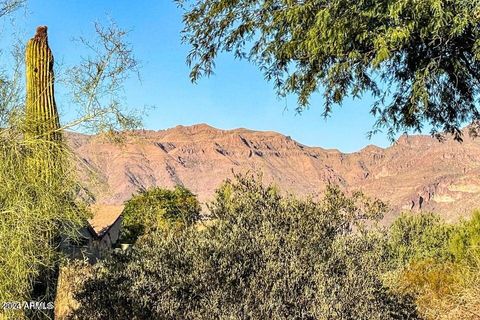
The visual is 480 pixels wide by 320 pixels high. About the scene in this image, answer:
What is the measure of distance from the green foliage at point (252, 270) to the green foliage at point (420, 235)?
68.3ft

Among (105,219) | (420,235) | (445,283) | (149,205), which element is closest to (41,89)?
(445,283)

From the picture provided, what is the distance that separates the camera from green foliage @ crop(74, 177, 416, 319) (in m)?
6.70

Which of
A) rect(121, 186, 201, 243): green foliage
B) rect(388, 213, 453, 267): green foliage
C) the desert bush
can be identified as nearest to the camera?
the desert bush

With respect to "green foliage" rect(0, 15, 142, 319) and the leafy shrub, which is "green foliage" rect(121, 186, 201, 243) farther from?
"green foliage" rect(0, 15, 142, 319)

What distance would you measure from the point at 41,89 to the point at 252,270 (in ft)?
11.3

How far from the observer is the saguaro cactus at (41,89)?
251 inches

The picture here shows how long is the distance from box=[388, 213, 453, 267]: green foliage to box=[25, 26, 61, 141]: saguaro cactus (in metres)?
23.4

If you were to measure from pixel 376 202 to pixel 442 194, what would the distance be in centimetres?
13576

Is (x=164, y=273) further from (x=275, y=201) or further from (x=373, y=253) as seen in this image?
(x=373, y=253)

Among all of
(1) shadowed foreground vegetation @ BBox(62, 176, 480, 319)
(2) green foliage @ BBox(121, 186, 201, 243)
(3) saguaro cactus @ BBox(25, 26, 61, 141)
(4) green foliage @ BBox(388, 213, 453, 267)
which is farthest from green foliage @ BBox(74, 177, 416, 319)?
(2) green foliage @ BBox(121, 186, 201, 243)

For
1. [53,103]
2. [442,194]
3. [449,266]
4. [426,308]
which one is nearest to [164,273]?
[53,103]

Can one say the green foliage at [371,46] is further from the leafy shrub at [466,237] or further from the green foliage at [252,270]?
the leafy shrub at [466,237]

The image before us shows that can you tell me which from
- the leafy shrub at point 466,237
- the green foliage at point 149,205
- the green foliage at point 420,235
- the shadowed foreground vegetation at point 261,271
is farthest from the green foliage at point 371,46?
the green foliage at point 149,205

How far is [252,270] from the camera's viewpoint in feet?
23.1
